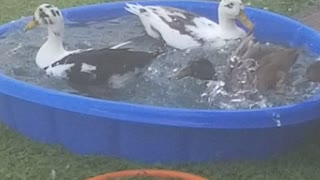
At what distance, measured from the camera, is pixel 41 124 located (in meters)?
3.53

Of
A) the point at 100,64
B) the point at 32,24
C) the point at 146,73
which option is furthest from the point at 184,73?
the point at 32,24

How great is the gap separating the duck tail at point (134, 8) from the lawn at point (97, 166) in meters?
1.06

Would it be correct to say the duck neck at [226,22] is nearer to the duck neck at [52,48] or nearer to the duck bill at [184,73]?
the duck bill at [184,73]

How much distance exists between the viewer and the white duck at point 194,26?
4.07 metres

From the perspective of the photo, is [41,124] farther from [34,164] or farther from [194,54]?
[194,54]

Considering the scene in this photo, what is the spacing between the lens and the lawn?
3359mm

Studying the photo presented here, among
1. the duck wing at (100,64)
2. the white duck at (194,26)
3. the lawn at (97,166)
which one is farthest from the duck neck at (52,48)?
the white duck at (194,26)

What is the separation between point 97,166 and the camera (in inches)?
134

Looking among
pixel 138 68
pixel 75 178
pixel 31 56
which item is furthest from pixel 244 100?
pixel 31 56

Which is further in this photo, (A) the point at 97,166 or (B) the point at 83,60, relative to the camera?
(B) the point at 83,60

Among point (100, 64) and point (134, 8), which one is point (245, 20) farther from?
point (100, 64)

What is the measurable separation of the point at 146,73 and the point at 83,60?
0.31 meters

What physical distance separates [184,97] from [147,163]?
1.15 feet

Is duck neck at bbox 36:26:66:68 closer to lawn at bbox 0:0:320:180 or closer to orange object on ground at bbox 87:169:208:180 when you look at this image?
lawn at bbox 0:0:320:180
